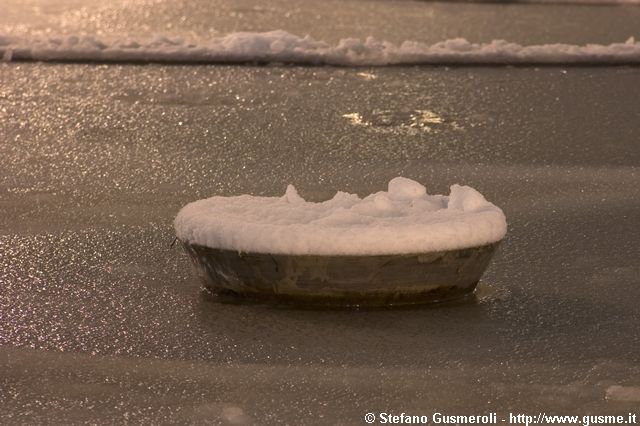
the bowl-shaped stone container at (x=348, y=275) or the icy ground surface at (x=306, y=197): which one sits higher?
the bowl-shaped stone container at (x=348, y=275)

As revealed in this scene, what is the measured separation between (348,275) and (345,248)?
0.12 m

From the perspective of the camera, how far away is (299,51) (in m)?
8.30

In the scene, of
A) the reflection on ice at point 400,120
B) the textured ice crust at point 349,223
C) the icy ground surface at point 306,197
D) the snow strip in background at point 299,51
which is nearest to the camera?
the icy ground surface at point 306,197

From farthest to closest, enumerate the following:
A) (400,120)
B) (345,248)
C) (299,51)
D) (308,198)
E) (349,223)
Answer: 1. (299,51)
2. (400,120)
3. (308,198)
4. (349,223)
5. (345,248)

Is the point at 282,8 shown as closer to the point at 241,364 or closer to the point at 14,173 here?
the point at 14,173

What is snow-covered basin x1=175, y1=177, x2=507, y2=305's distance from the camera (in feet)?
13.5

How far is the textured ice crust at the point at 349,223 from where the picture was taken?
4102 millimetres

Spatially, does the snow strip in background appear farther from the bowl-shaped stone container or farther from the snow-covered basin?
the bowl-shaped stone container

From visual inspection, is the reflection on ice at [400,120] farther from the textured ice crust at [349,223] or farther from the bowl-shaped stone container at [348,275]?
the bowl-shaped stone container at [348,275]

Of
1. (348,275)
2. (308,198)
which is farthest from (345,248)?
(308,198)

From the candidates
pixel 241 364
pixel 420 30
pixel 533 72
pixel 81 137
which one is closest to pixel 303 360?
pixel 241 364

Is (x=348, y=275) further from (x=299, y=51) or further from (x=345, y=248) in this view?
(x=299, y=51)

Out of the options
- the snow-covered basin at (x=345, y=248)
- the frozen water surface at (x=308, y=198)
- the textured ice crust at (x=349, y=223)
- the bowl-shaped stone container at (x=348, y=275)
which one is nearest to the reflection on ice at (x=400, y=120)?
the frozen water surface at (x=308, y=198)

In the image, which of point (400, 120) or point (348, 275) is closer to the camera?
point (348, 275)
